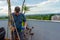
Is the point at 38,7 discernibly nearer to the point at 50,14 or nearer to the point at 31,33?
the point at 50,14

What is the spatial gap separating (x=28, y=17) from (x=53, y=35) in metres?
0.98

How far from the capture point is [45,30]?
6094 mm

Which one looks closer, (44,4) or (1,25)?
(44,4)

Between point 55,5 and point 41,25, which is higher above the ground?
point 55,5

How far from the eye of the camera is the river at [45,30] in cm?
598

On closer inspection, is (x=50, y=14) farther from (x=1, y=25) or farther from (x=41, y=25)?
(x=1, y=25)

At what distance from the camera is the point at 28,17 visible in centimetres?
638

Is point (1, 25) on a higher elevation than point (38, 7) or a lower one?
lower

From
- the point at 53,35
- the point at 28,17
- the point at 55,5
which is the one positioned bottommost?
the point at 53,35

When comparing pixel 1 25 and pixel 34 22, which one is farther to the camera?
pixel 1 25

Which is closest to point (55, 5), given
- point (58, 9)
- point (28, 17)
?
point (58, 9)

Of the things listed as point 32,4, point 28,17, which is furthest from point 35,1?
point 28,17

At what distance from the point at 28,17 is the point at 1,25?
3.16ft

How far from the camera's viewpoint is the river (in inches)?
235
